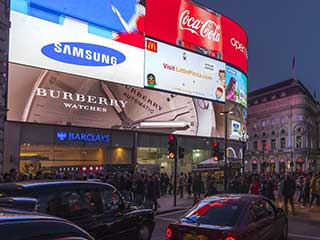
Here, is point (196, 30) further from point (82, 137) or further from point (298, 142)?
point (298, 142)

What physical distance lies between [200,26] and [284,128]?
61965 mm

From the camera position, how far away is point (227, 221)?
8594 millimetres

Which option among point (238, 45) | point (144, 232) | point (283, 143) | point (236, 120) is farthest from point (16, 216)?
point (283, 143)

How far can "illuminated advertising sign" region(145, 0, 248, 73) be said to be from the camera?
43.6 m

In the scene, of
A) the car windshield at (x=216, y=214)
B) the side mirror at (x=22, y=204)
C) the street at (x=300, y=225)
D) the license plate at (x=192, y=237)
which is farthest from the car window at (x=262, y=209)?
the side mirror at (x=22, y=204)

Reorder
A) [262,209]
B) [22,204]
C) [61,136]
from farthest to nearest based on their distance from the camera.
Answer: [61,136], [262,209], [22,204]

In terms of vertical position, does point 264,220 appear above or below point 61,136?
below

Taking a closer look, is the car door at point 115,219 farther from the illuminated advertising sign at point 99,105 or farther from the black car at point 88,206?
the illuminated advertising sign at point 99,105

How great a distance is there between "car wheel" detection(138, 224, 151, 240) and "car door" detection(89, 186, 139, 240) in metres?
0.27

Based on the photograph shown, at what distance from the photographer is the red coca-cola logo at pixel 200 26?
46.9 metres

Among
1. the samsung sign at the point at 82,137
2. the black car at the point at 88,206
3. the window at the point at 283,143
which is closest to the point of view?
the black car at the point at 88,206

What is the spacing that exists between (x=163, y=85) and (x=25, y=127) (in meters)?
15.1

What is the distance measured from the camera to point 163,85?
43.0 meters

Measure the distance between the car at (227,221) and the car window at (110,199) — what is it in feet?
3.65
